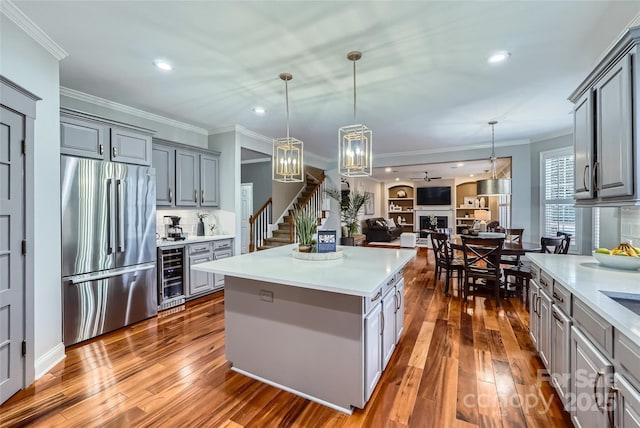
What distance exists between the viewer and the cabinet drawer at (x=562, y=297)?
5.67 feet

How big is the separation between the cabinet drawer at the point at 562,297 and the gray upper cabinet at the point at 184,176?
441 cm

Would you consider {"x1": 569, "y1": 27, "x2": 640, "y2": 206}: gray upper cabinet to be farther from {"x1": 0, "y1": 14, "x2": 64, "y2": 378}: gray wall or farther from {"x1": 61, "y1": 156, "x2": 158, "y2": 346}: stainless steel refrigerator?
{"x1": 61, "y1": 156, "x2": 158, "y2": 346}: stainless steel refrigerator

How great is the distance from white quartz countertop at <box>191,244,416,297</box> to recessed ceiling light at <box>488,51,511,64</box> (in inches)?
76.7

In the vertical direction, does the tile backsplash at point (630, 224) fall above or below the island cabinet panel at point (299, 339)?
above

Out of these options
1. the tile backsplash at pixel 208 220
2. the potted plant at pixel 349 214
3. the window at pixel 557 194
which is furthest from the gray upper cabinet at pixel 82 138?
the window at pixel 557 194

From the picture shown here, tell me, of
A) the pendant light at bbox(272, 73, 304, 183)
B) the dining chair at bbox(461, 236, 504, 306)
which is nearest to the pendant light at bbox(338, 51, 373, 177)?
the pendant light at bbox(272, 73, 304, 183)

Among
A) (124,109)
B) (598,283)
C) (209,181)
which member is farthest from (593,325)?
(124,109)

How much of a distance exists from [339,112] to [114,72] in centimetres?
264

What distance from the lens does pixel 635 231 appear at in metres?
2.31

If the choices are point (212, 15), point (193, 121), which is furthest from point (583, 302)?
point (193, 121)

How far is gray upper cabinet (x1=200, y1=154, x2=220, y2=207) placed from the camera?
461cm

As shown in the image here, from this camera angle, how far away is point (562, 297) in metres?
1.82

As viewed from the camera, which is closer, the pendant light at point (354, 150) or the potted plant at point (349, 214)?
the pendant light at point (354, 150)

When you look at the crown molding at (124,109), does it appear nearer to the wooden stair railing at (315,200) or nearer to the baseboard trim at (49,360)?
the baseboard trim at (49,360)
